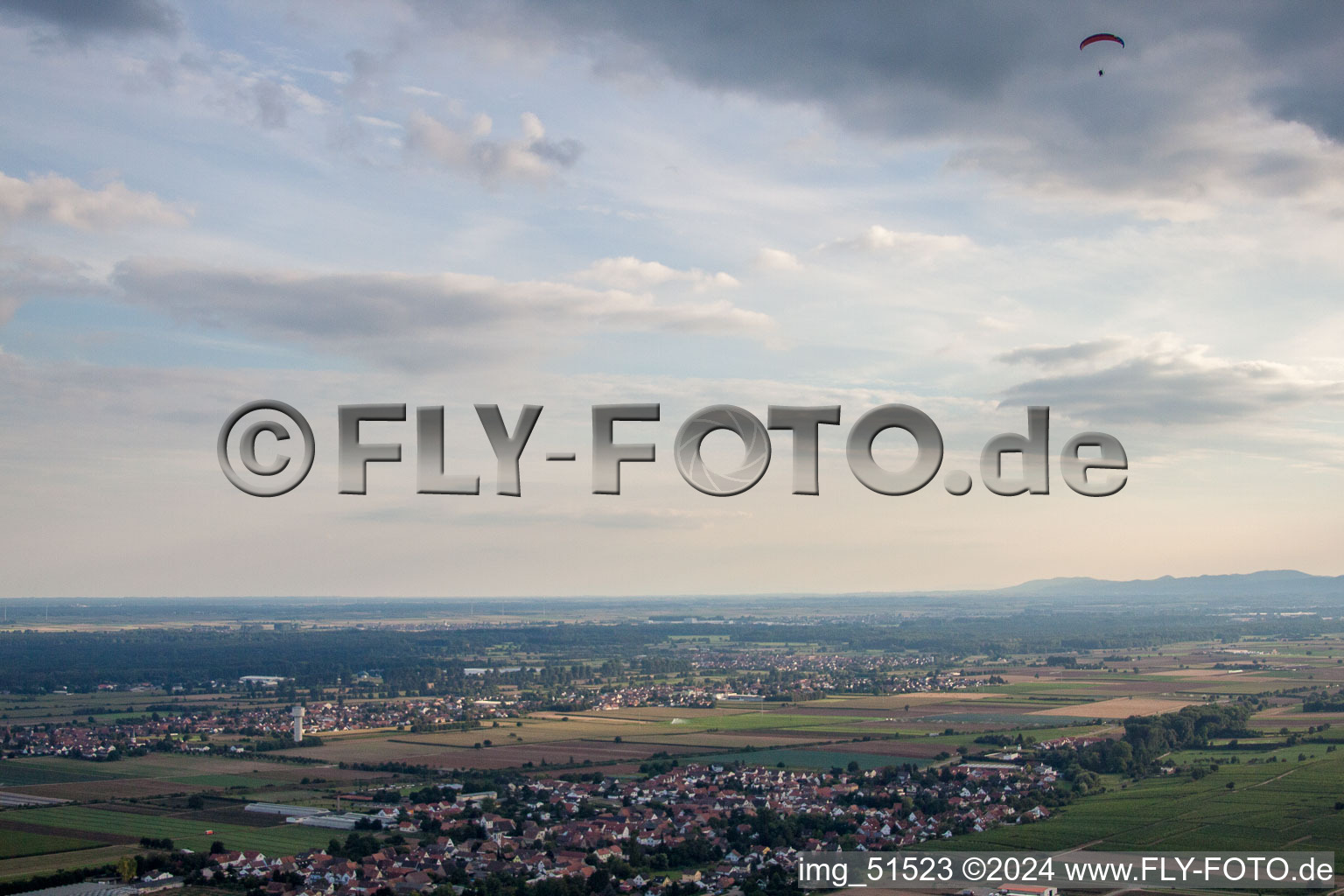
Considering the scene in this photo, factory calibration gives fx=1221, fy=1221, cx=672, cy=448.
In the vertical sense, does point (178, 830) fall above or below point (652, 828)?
below

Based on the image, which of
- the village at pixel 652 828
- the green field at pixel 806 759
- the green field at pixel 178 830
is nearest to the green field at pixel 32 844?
the green field at pixel 178 830

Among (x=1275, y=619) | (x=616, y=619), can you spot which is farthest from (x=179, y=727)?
(x=1275, y=619)

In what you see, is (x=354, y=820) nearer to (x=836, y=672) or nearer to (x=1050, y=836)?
(x=1050, y=836)

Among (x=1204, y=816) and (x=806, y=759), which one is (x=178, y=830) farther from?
(x=1204, y=816)

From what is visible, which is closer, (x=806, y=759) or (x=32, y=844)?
(x=32, y=844)

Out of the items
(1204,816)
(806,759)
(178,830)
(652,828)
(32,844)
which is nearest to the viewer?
(32,844)

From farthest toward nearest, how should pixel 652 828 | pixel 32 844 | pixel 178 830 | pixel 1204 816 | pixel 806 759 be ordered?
pixel 806 759
pixel 1204 816
pixel 178 830
pixel 652 828
pixel 32 844

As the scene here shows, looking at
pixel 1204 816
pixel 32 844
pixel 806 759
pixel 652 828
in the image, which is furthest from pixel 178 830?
pixel 1204 816

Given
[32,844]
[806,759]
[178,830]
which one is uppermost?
[32,844]

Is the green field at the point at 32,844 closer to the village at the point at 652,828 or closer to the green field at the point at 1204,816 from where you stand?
the village at the point at 652,828

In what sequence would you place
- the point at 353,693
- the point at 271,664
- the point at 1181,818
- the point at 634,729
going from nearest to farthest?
the point at 1181,818
the point at 634,729
the point at 353,693
the point at 271,664

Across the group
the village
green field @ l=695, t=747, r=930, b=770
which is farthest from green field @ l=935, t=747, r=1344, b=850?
green field @ l=695, t=747, r=930, b=770
